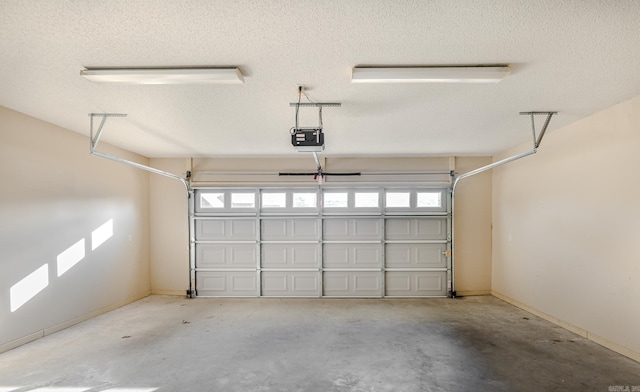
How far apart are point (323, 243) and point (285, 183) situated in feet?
4.33

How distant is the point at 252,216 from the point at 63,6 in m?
4.40

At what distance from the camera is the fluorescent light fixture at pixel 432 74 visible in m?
2.30

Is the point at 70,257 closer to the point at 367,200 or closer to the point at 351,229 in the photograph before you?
the point at 351,229

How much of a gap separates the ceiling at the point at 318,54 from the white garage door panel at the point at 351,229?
2.45m

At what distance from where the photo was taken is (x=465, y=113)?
3.40 meters

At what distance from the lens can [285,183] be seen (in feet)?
19.1

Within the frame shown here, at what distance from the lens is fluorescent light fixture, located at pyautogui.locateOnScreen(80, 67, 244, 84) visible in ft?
7.59

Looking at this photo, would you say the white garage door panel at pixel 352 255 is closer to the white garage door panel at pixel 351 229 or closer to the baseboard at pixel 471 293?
the white garage door panel at pixel 351 229

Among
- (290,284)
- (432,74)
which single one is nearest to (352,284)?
(290,284)

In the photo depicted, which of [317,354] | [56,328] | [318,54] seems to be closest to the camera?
[318,54]

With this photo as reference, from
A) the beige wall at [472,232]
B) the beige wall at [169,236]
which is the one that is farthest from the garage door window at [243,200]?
the beige wall at [472,232]

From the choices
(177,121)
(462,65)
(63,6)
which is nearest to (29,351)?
(177,121)

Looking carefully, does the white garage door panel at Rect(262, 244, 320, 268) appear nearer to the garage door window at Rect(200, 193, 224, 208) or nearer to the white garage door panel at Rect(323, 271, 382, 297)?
the white garage door panel at Rect(323, 271, 382, 297)

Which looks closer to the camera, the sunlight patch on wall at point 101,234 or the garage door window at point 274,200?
the sunlight patch on wall at point 101,234
